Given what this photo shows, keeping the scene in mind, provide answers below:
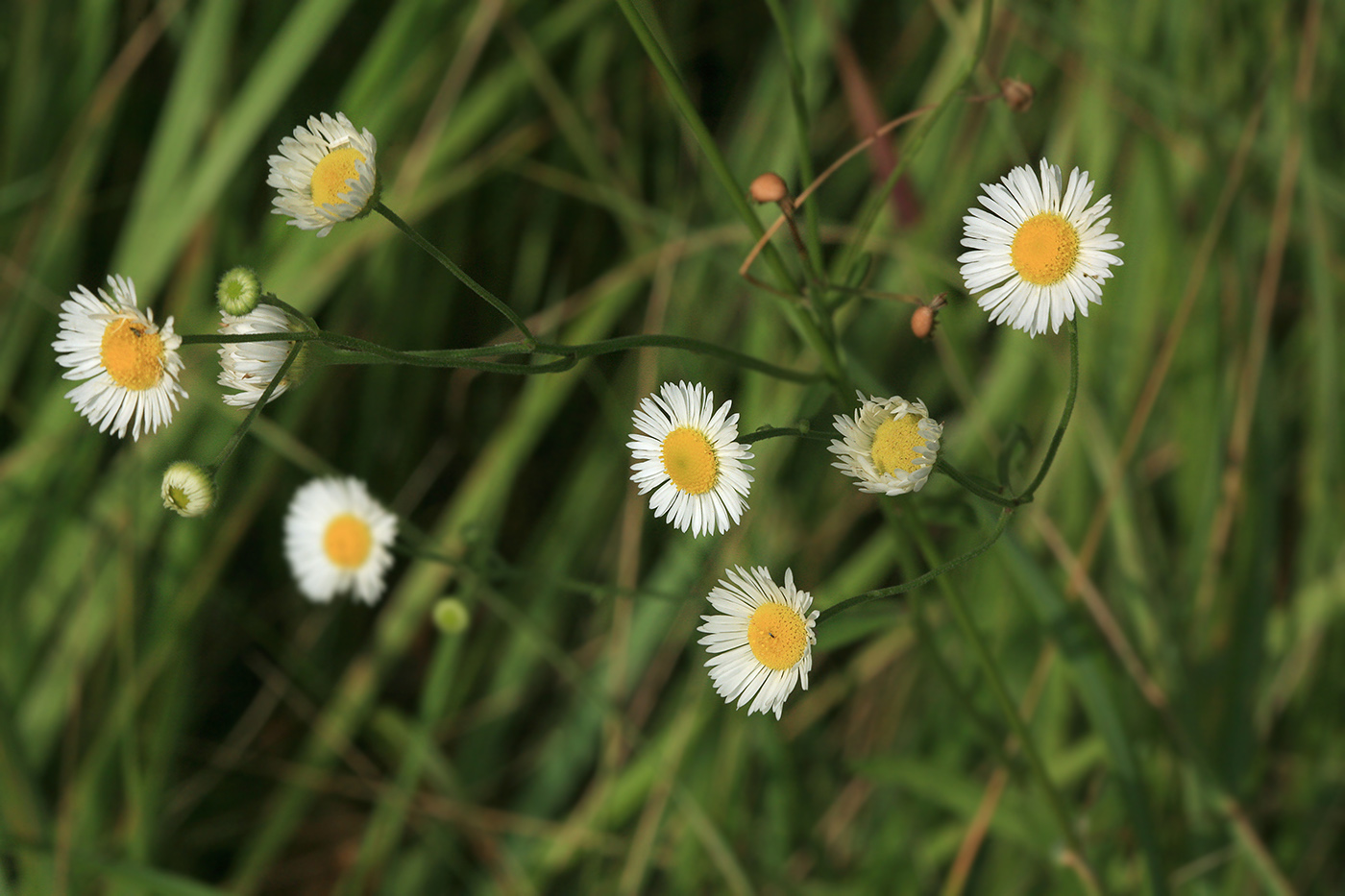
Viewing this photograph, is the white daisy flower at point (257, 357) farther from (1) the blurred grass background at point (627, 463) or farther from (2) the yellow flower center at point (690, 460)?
(1) the blurred grass background at point (627, 463)

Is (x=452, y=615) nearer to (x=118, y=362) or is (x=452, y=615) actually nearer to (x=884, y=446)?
(x=118, y=362)

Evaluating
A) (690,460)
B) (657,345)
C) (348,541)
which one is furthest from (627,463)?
(657,345)

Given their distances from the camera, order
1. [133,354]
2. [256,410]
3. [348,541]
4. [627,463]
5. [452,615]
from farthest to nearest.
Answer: [627,463] → [348,541] → [452,615] → [133,354] → [256,410]

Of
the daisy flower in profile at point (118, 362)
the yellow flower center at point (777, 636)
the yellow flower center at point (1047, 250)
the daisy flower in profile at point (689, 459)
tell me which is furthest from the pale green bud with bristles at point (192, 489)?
the yellow flower center at point (1047, 250)

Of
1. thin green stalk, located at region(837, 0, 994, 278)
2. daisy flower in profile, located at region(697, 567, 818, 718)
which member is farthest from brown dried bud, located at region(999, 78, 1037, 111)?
daisy flower in profile, located at region(697, 567, 818, 718)

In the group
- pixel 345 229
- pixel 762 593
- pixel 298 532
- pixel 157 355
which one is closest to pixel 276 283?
pixel 345 229

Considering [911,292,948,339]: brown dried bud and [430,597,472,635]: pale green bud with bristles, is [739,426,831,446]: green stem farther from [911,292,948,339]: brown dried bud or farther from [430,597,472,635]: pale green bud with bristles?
[430,597,472,635]: pale green bud with bristles
